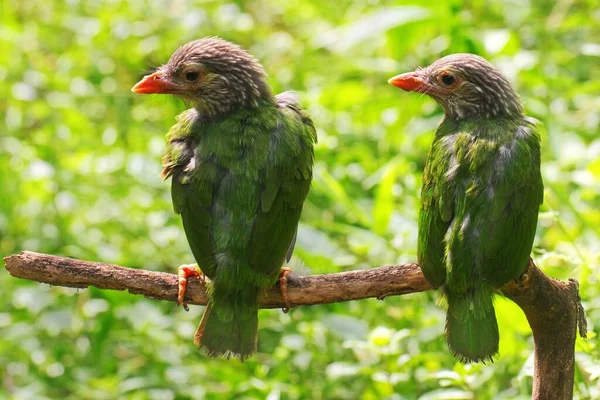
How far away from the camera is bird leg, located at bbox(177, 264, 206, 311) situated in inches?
132

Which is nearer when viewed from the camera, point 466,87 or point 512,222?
point 512,222

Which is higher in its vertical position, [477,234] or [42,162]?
[42,162]

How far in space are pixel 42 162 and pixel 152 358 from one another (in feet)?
5.21

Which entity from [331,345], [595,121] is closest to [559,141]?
[595,121]

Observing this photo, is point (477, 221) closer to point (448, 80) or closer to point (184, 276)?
point (448, 80)

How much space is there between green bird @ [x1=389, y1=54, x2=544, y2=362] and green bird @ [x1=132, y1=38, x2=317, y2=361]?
0.48 meters

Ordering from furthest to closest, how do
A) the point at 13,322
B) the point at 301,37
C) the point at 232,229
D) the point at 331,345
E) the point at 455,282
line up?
the point at 301,37
the point at 13,322
the point at 331,345
the point at 232,229
the point at 455,282

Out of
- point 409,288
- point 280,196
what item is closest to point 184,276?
point 280,196

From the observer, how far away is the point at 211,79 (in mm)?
3627

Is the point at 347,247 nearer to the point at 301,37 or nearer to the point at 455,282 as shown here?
the point at 455,282

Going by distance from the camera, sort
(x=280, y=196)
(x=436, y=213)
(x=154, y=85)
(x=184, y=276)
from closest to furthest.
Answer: (x=436, y=213)
(x=280, y=196)
(x=184, y=276)
(x=154, y=85)

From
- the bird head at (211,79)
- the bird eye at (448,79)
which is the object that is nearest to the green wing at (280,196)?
the bird head at (211,79)

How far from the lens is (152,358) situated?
5.08 m

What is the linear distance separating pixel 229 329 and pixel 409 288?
0.60 m
